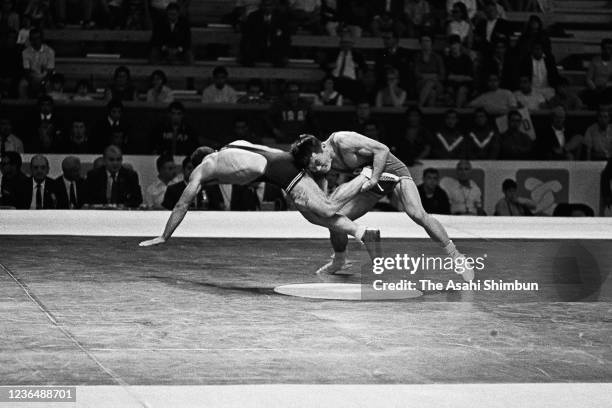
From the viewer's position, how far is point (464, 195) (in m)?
13.5

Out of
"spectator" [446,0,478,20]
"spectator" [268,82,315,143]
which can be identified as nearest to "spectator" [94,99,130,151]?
"spectator" [268,82,315,143]

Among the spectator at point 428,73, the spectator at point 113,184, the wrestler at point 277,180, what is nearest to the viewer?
the wrestler at point 277,180

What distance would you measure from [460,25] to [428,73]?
1.17 m

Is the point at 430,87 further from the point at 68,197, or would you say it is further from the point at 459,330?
the point at 459,330

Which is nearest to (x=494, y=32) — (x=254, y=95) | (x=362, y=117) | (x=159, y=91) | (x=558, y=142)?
(x=558, y=142)

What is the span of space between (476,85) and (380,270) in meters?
7.05

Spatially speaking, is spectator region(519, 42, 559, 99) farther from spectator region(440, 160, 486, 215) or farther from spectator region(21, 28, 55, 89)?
spectator region(21, 28, 55, 89)

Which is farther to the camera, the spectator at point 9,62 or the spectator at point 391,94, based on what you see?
the spectator at point 391,94

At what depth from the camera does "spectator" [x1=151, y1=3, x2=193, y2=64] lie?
15172 mm

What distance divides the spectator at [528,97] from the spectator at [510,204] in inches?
78.6

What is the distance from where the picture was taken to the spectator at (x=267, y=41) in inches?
606

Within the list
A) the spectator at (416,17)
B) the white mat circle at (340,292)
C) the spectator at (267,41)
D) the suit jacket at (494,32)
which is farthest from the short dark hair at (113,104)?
the white mat circle at (340,292)

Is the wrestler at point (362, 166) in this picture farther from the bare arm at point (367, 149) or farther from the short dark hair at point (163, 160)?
the short dark hair at point (163, 160)

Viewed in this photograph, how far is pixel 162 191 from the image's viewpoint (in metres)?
13.0
